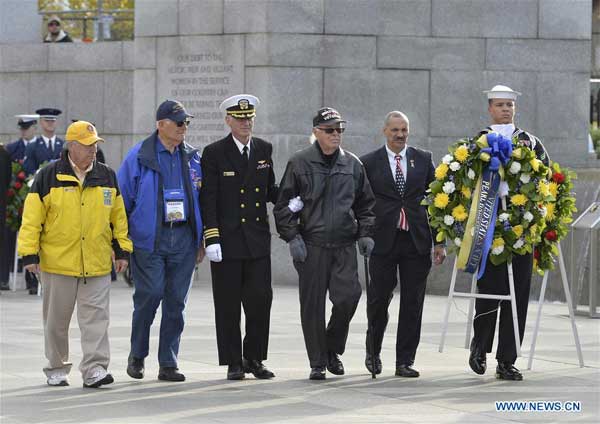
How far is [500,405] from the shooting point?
936cm

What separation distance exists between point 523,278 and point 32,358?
395cm

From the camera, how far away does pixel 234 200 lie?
1067 centimetres

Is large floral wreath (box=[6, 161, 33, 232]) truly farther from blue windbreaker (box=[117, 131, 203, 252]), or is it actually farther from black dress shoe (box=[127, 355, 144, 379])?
black dress shoe (box=[127, 355, 144, 379])

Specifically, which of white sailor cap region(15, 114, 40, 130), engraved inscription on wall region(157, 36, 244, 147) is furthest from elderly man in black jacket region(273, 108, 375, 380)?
white sailor cap region(15, 114, 40, 130)

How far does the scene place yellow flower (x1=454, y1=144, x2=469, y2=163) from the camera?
1088 centimetres

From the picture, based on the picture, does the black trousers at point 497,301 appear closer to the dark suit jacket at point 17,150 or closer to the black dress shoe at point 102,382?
the black dress shoe at point 102,382

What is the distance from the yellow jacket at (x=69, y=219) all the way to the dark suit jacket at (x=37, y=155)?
780cm

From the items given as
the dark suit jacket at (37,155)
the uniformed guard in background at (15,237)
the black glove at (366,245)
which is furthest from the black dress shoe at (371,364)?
the dark suit jacket at (37,155)

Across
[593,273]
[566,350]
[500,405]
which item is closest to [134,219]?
[500,405]

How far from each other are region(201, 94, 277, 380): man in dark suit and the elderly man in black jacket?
0.24 m

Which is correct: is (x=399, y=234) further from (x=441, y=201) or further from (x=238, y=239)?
(x=238, y=239)

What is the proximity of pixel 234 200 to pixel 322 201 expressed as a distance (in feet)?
2.16

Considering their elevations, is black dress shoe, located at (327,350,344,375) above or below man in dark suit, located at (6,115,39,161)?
below

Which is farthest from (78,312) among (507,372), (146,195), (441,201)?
(507,372)
